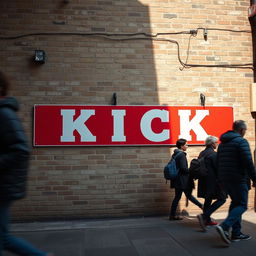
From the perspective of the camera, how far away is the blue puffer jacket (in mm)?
4418

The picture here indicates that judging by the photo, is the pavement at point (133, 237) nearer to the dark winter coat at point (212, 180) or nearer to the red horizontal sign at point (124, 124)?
the dark winter coat at point (212, 180)

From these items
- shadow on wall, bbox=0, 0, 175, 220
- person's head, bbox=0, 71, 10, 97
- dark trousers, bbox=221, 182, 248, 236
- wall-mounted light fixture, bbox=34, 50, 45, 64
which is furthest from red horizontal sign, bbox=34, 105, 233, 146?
person's head, bbox=0, 71, 10, 97

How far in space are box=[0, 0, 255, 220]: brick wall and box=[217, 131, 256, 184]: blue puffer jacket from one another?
2246 millimetres

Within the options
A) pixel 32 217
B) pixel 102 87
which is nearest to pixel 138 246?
pixel 32 217

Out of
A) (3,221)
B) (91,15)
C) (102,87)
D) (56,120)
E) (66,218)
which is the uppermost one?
(91,15)

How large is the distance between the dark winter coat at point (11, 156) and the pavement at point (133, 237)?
1839 millimetres

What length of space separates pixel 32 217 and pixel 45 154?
121 cm

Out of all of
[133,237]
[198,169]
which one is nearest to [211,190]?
[198,169]

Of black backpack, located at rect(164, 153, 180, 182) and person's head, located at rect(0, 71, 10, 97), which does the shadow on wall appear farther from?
person's head, located at rect(0, 71, 10, 97)

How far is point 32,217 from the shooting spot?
20.9 ft

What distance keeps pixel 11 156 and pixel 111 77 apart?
4.30m

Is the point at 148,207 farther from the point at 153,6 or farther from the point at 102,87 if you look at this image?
the point at 153,6

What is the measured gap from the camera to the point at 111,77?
6.80 m

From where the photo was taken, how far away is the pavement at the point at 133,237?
4312mm
